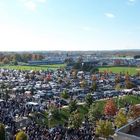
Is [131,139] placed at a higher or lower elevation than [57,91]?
higher

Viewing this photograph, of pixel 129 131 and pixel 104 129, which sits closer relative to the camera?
pixel 129 131

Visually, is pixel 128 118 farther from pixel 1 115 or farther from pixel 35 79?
pixel 35 79

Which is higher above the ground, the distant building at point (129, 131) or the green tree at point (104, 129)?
the distant building at point (129, 131)

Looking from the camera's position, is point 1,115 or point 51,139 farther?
point 1,115

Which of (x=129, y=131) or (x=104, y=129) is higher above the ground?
(x=129, y=131)

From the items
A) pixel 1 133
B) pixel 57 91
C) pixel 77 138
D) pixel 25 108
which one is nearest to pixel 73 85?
pixel 57 91

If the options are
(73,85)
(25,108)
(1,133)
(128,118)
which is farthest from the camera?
(73,85)

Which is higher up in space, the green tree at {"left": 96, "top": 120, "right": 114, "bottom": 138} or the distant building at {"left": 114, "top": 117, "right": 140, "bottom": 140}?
the distant building at {"left": 114, "top": 117, "right": 140, "bottom": 140}

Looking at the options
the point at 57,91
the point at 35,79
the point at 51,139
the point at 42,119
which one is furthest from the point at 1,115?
the point at 35,79

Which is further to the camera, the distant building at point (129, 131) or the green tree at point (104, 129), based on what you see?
the green tree at point (104, 129)

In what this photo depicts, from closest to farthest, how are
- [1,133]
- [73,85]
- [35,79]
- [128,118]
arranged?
[1,133]
[128,118]
[73,85]
[35,79]

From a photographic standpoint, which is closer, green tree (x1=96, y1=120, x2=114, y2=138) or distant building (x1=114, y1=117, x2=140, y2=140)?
distant building (x1=114, y1=117, x2=140, y2=140)
